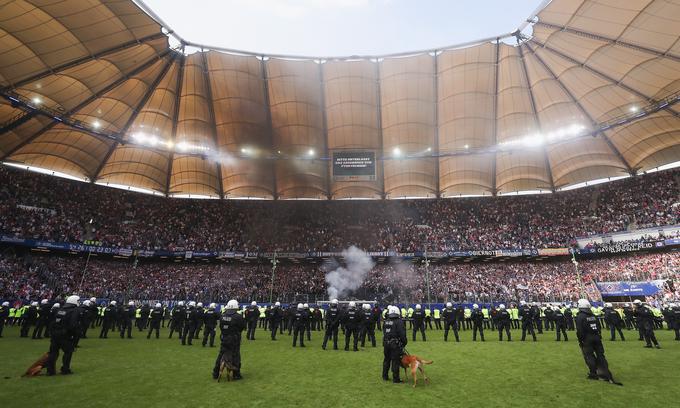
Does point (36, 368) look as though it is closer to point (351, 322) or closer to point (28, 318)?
point (351, 322)

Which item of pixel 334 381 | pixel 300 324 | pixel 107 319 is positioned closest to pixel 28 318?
pixel 107 319

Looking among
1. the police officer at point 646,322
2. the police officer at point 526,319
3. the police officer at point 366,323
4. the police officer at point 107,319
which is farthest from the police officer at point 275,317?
the police officer at point 646,322

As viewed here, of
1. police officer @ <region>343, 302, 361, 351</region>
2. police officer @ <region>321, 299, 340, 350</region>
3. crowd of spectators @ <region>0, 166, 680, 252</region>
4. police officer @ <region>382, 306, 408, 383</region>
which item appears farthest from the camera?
crowd of spectators @ <region>0, 166, 680, 252</region>

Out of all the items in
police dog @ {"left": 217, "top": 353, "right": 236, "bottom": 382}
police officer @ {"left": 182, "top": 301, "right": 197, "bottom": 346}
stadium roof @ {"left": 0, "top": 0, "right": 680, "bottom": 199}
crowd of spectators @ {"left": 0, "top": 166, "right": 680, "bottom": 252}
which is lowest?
police dog @ {"left": 217, "top": 353, "right": 236, "bottom": 382}

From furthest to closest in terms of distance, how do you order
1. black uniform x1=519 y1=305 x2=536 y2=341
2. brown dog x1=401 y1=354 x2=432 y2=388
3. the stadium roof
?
the stadium roof
black uniform x1=519 y1=305 x2=536 y2=341
brown dog x1=401 y1=354 x2=432 y2=388

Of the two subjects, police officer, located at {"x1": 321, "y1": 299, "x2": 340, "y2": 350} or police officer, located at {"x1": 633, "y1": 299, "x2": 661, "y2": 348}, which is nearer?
police officer, located at {"x1": 633, "y1": 299, "x2": 661, "y2": 348}

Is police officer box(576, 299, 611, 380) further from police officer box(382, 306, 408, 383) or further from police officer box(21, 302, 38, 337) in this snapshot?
police officer box(21, 302, 38, 337)

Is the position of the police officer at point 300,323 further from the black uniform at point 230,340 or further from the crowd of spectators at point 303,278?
the crowd of spectators at point 303,278

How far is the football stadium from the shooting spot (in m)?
8.65

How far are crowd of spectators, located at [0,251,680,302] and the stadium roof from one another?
9.67 metres

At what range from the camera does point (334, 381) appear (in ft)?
26.7

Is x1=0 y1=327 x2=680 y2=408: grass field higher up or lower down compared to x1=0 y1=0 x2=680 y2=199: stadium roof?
lower down

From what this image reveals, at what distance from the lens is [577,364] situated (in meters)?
9.98

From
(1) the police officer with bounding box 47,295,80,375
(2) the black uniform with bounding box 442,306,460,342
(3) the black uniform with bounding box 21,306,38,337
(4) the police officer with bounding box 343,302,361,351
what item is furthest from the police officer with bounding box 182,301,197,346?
(2) the black uniform with bounding box 442,306,460,342
